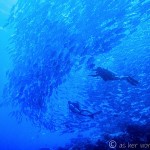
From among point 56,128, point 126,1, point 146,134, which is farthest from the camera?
point 56,128

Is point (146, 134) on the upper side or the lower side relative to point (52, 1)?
lower

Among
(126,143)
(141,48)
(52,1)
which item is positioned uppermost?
(141,48)

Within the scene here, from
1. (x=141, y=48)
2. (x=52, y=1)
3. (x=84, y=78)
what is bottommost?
(x=52, y=1)

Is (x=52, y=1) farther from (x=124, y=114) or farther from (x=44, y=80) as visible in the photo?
(x=124, y=114)

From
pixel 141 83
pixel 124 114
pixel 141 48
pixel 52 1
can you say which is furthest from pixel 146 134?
pixel 141 48

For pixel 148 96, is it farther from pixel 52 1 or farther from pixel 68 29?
pixel 52 1

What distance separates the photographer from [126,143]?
29.6 ft

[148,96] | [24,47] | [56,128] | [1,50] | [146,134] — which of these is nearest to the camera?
[146,134]

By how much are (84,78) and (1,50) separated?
86.5 ft

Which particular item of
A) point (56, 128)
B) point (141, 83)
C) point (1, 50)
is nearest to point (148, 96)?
point (141, 83)

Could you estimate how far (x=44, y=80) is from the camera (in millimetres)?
9812

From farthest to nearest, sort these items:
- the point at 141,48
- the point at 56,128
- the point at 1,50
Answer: the point at 1,50 < the point at 141,48 < the point at 56,128

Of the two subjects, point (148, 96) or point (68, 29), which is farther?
point (148, 96)

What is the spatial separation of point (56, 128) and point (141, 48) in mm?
9055
